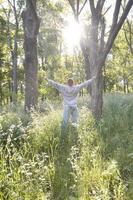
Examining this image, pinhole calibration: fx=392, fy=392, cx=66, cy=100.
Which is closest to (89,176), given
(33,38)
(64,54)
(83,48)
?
(33,38)

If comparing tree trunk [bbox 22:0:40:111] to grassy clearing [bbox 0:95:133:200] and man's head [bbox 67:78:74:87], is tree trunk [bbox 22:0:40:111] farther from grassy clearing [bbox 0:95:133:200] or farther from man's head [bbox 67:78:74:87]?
grassy clearing [bbox 0:95:133:200]

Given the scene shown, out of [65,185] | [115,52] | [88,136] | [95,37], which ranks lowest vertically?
[65,185]

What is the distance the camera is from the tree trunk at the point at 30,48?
14.1 metres

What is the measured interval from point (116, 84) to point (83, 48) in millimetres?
38977

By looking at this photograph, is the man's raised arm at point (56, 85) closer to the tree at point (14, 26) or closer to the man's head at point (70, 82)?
the man's head at point (70, 82)

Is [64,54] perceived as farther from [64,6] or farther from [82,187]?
[82,187]

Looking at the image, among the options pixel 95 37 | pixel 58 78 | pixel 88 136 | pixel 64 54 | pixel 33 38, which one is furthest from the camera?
pixel 64 54

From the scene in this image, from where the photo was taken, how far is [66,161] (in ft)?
22.6

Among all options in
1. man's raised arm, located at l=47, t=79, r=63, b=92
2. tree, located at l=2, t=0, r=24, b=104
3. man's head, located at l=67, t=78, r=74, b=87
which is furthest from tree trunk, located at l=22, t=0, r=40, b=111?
tree, located at l=2, t=0, r=24, b=104

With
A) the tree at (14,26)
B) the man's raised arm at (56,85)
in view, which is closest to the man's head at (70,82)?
the man's raised arm at (56,85)

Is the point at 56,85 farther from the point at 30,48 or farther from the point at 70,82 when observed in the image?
the point at 30,48

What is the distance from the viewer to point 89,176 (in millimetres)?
5836

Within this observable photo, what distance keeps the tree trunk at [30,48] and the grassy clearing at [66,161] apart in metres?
4.08

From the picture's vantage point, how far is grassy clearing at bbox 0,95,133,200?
16.9 ft
